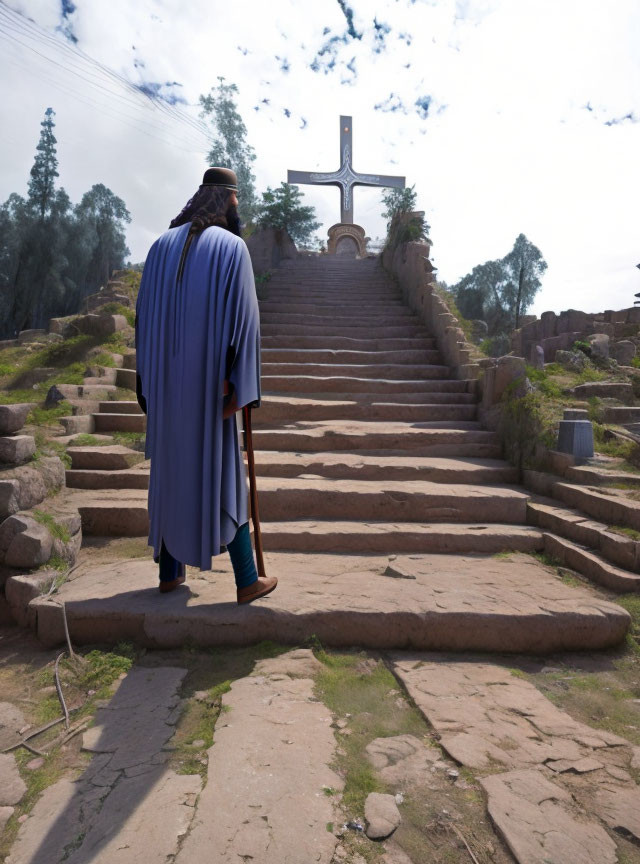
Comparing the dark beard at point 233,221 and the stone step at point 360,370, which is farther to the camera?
the stone step at point 360,370

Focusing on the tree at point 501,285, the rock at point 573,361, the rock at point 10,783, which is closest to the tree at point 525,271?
the tree at point 501,285

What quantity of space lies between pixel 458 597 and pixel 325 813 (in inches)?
56.8

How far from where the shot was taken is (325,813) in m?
1.38

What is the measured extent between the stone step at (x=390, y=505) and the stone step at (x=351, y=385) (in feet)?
8.35

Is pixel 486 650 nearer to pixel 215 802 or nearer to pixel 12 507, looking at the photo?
pixel 215 802

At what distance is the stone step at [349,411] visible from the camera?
5562mm

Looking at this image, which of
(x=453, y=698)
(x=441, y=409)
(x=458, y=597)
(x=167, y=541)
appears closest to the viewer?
(x=453, y=698)

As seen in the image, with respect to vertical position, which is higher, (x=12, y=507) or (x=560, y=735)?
(x=12, y=507)

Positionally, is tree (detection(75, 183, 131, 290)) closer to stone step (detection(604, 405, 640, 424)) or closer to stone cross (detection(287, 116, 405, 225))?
stone cross (detection(287, 116, 405, 225))

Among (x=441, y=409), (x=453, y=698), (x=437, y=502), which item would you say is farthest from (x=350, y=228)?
(x=453, y=698)

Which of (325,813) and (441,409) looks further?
(441,409)

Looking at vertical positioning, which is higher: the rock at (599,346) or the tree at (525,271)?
the tree at (525,271)

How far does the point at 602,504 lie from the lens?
343 cm

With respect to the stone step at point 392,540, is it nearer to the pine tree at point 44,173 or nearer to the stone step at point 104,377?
the stone step at point 104,377
